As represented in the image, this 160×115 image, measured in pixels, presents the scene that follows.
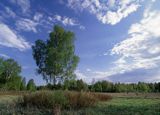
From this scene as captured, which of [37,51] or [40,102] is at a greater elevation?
[37,51]

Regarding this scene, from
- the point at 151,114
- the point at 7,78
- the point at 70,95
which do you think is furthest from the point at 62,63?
the point at 7,78

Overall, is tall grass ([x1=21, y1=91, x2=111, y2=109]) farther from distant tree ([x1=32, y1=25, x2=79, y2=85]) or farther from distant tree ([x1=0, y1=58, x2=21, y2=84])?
distant tree ([x1=0, y1=58, x2=21, y2=84])

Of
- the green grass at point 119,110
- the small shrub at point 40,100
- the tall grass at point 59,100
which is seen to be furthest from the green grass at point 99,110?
the small shrub at point 40,100

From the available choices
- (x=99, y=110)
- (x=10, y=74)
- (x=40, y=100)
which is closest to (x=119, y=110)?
(x=99, y=110)

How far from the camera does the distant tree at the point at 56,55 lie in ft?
105

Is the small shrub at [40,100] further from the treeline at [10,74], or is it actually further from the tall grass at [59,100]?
the treeline at [10,74]

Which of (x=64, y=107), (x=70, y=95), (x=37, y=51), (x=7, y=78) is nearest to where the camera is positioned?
(x=64, y=107)

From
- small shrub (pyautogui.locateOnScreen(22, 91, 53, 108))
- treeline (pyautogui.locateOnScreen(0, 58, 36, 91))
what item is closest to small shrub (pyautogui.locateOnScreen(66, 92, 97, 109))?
small shrub (pyautogui.locateOnScreen(22, 91, 53, 108))

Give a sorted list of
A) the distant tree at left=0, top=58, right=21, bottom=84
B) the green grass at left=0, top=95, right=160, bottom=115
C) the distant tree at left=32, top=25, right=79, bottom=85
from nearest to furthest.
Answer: the green grass at left=0, top=95, right=160, bottom=115, the distant tree at left=32, top=25, right=79, bottom=85, the distant tree at left=0, top=58, right=21, bottom=84

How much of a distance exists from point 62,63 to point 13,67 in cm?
3475

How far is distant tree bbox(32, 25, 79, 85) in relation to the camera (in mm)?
32094

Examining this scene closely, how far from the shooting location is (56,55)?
105 ft

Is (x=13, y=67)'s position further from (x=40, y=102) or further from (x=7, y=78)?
(x=40, y=102)

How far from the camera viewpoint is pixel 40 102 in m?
12.7
